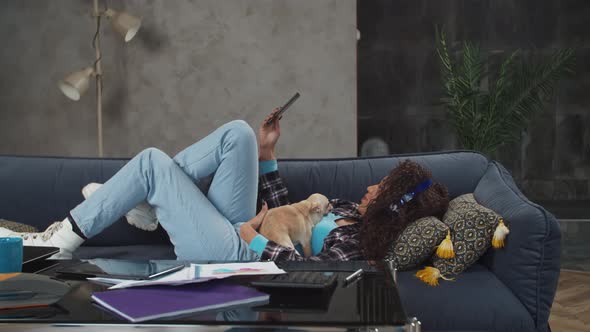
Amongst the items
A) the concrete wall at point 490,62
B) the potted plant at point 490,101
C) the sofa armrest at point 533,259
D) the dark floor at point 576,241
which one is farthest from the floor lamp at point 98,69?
the dark floor at point 576,241

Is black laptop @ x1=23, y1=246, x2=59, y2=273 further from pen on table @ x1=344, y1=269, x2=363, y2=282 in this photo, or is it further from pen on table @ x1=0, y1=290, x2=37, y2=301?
pen on table @ x1=344, y1=269, x2=363, y2=282

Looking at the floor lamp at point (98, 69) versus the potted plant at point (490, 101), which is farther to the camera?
the potted plant at point (490, 101)

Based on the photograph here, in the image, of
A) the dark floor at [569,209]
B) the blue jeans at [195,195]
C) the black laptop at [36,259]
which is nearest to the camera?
the black laptop at [36,259]

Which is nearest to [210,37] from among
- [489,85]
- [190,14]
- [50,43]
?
[190,14]

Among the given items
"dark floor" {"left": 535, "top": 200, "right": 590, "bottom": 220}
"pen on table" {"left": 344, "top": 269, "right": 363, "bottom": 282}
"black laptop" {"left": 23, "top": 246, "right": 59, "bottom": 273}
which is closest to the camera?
"pen on table" {"left": 344, "top": 269, "right": 363, "bottom": 282}

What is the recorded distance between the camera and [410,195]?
6.61ft

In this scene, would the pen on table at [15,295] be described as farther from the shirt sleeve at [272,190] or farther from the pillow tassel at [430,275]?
the shirt sleeve at [272,190]

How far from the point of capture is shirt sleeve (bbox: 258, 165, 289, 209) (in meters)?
2.44

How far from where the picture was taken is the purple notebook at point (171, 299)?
1.04 meters

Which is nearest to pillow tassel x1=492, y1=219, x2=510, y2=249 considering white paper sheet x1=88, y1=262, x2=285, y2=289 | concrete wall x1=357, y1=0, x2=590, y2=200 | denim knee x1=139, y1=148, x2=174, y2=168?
white paper sheet x1=88, y1=262, x2=285, y2=289

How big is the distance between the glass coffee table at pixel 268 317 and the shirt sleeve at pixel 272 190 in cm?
123

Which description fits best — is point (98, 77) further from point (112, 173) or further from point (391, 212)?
point (391, 212)

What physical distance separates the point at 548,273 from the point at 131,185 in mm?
1393

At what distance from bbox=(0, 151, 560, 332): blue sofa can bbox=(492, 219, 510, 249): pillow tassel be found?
22 mm
